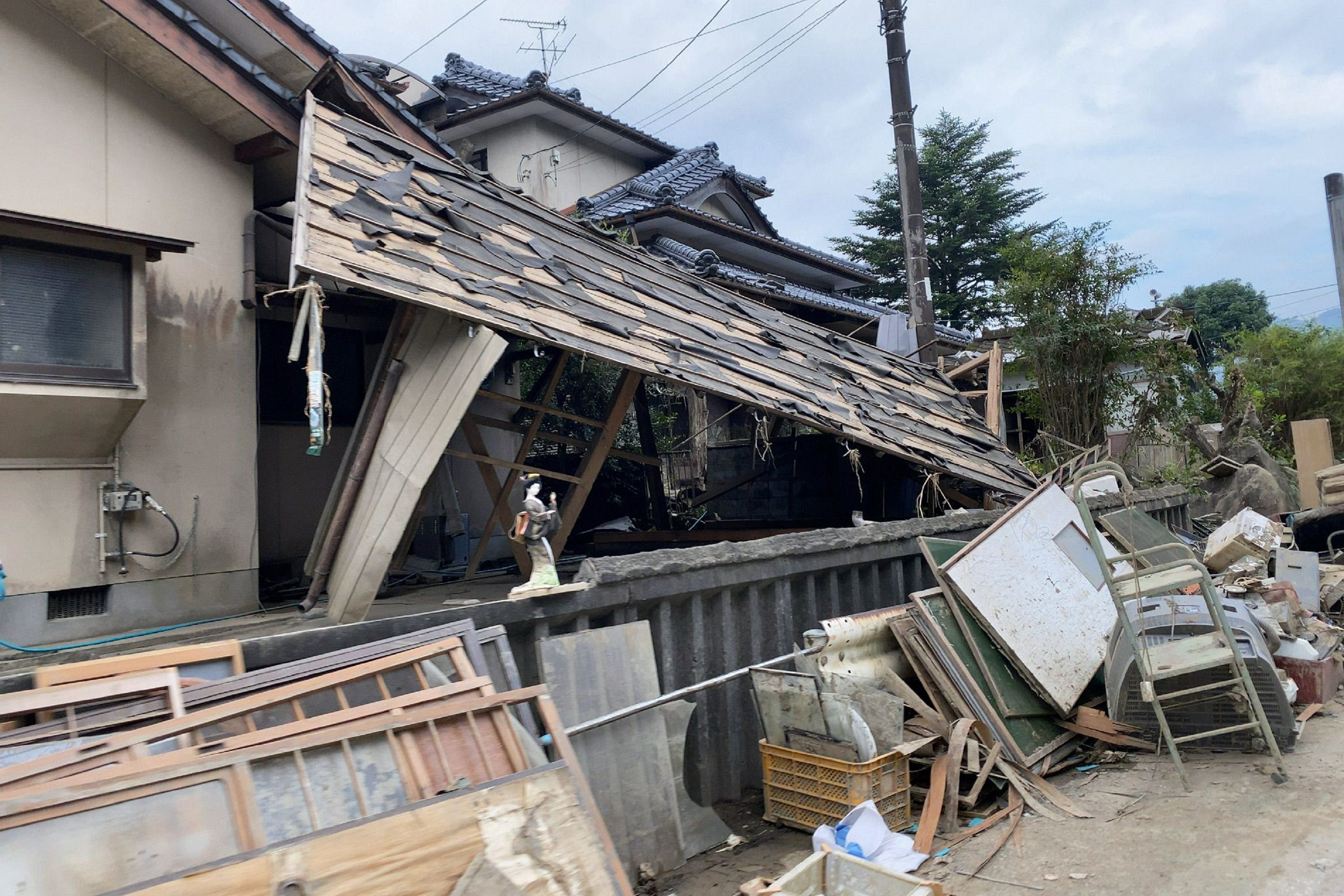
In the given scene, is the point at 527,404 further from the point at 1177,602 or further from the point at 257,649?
the point at 1177,602

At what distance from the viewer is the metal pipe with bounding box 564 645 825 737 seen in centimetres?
380

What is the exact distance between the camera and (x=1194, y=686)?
4.95 meters

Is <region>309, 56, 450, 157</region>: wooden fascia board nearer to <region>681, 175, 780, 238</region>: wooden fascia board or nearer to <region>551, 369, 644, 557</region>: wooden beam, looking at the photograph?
<region>551, 369, 644, 557</region>: wooden beam

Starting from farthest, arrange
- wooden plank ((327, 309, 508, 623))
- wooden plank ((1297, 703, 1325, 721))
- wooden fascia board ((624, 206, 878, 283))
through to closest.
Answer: wooden fascia board ((624, 206, 878, 283)), wooden plank ((1297, 703, 1325, 721)), wooden plank ((327, 309, 508, 623))

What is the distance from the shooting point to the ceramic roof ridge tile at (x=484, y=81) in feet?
56.5

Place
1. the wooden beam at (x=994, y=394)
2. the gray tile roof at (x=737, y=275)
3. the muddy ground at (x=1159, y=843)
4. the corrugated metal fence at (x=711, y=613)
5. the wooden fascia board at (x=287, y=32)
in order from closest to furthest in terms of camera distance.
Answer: the muddy ground at (x=1159, y=843) < the corrugated metal fence at (x=711, y=613) < the wooden fascia board at (x=287, y=32) < the wooden beam at (x=994, y=394) < the gray tile roof at (x=737, y=275)

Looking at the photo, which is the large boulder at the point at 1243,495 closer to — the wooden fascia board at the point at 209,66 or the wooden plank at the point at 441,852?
the wooden plank at the point at 441,852

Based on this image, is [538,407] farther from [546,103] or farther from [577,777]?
[546,103]

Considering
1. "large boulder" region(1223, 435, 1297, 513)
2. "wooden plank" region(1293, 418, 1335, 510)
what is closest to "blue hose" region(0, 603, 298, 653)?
"wooden plank" region(1293, 418, 1335, 510)

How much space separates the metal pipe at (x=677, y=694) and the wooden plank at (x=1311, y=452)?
12064mm

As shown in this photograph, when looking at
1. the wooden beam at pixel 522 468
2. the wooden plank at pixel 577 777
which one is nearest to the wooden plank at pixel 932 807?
the wooden plank at pixel 577 777

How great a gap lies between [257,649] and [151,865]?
101 centimetres

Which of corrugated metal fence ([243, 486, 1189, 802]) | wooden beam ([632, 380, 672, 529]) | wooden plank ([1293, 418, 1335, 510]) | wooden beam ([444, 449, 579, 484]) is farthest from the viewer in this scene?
wooden plank ([1293, 418, 1335, 510])

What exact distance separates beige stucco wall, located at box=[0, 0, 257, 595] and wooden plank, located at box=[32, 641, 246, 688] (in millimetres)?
3722
